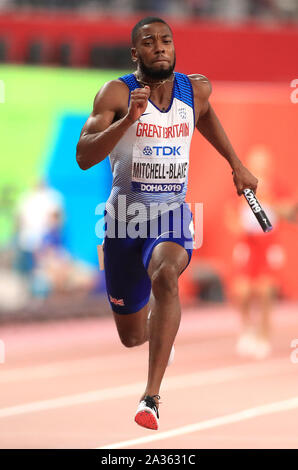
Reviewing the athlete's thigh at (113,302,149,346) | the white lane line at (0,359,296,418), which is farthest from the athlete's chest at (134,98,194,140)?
the white lane line at (0,359,296,418)

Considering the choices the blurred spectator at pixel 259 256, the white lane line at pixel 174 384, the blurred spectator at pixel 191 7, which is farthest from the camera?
the blurred spectator at pixel 191 7

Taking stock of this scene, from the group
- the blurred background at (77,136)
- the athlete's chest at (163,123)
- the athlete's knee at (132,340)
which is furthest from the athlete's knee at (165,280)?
the blurred background at (77,136)

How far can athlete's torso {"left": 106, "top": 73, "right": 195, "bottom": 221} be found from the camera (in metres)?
5.40

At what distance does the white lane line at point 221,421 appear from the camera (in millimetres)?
6055

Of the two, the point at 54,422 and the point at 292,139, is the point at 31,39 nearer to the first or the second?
the point at 292,139

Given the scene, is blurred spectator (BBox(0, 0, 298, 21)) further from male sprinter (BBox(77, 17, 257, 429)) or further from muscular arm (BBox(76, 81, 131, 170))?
muscular arm (BBox(76, 81, 131, 170))

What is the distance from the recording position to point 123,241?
18.9ft

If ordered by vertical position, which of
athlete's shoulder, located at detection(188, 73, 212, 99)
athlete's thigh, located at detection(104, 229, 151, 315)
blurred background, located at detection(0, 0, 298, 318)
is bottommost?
athlete's thigh, located at detection(104, 229, 151, 315)

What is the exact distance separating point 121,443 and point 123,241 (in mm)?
1264

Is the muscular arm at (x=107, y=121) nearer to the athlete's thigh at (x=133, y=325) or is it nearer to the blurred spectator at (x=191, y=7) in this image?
the athlete's thigh at (x=133, y=325)

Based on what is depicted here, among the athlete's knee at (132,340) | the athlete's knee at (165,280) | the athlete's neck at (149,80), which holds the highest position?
the athlete's neck at (149,80)

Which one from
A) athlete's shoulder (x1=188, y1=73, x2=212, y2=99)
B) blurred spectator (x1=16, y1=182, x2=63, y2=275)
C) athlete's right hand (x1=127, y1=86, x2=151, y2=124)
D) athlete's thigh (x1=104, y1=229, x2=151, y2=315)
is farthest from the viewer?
blurred spectator (x1=16, y1=182, x2=63, y2=275)

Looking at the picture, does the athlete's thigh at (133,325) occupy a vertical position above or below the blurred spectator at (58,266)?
below

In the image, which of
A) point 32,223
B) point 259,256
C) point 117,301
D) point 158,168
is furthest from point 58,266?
point 158,168
